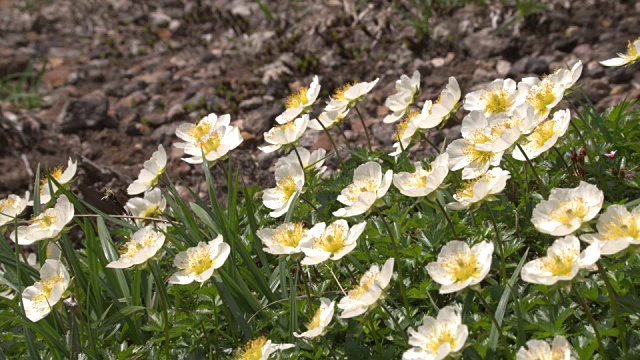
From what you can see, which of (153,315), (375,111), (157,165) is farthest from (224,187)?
(153,315)

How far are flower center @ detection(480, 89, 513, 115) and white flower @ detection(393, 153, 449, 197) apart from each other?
358mm

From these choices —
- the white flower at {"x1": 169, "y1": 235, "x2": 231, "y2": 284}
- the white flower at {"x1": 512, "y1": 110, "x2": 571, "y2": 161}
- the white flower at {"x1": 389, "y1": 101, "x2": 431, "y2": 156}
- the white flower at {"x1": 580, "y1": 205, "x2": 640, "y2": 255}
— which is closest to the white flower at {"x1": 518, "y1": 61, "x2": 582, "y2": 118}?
the white flower at {"x1": 512, "y1": 110, "x2": 571, "y2": 161}

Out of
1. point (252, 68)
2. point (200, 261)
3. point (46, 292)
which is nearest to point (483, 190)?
point (200, 261)

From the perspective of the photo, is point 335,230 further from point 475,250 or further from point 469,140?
point 469,140

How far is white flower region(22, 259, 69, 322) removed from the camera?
2.25 meters

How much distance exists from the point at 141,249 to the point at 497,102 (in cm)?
129

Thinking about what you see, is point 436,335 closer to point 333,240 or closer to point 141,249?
point 333,240

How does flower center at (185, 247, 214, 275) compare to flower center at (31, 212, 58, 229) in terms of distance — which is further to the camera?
flower center at (31, 212, 58, 229)

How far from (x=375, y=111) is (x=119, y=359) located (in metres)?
2.90

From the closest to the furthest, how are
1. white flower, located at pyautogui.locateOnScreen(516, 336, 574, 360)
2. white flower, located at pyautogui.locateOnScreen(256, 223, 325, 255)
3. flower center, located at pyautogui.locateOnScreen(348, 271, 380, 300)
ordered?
white flower, located at pyautogui.locateOnScreen(516, 336, 574, 360)
flower center, located at pyautogui.locateOnScreen(348, 271, 380, 300)
white flower, located at pyautogui.locateOnScreen(256, 223, 325, 255)

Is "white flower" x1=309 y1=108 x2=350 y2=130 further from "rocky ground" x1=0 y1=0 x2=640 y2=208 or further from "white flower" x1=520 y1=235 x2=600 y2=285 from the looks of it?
"white flower" x1=520 y1=235 x2=600 y2=285

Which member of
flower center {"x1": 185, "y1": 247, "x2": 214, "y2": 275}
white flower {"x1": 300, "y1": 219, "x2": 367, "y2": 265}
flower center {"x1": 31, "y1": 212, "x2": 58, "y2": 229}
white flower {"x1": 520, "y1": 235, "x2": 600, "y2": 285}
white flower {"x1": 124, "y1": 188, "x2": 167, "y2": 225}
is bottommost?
white flower {"x1": 124, "y1": 188, "x2": 167, "y2": 225}

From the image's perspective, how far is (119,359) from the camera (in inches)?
91.3

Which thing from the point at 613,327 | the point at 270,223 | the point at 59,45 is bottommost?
the point at 59,45
